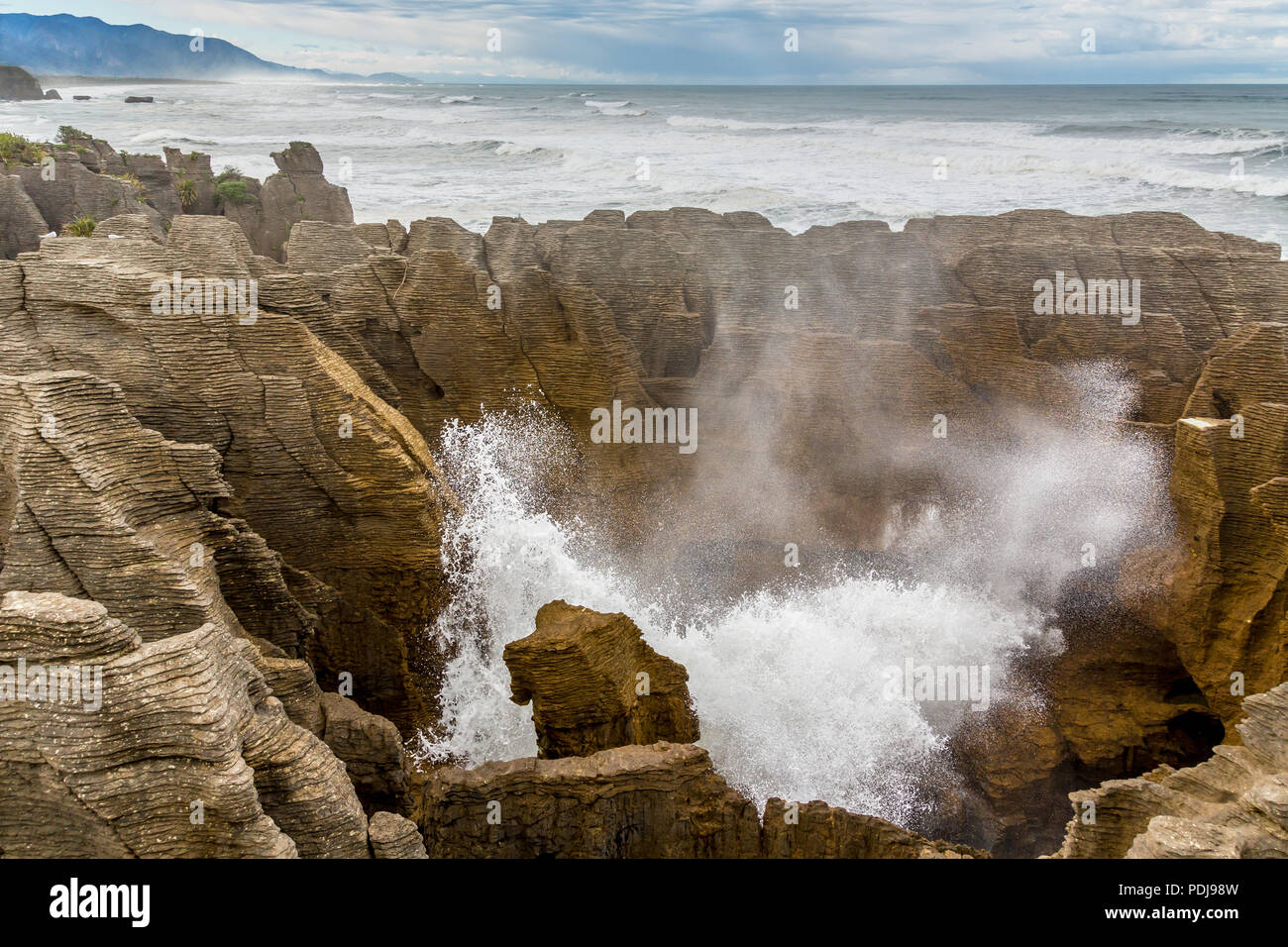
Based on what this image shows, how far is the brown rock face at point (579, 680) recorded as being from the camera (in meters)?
9.67

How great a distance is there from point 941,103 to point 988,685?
11954 centimetres

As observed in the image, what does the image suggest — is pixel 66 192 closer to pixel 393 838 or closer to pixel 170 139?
pixel 393 838

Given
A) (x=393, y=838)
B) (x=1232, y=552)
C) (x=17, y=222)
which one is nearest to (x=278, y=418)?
(x=393, y=838)

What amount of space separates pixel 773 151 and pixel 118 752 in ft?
249

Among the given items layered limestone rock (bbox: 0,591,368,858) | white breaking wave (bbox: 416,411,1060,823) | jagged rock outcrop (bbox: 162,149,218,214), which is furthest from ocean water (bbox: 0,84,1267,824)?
jagged rock outcrop (bbox: 162,149,218,214)

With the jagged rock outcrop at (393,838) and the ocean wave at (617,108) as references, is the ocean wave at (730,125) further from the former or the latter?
the jagged rock outcrop at (393,838)

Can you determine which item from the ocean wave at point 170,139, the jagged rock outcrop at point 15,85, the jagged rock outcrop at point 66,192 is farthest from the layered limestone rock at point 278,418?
the jagged rock outcrop at point 15,85

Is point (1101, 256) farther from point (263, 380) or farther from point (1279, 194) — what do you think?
point (1279, 194)

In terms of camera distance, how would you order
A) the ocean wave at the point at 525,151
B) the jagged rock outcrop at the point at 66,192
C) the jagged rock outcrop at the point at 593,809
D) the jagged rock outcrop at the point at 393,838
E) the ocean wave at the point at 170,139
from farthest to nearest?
the ocean wave at the point at 525,151 → the ocean wave at the point at 170,139 → the jagged rock outcrop at the point at 66,192 → the jagged rock outcrop at the point at 593,809 → the jagged rock outcrop at the point at 393,838

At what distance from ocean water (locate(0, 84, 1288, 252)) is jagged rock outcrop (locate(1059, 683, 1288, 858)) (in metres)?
28.4

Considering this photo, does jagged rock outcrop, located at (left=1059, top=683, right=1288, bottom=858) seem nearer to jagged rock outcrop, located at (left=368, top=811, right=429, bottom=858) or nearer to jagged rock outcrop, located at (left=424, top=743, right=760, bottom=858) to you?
jagged rock outcrop, located at (left=424, top=743, right=760, bottom=858)

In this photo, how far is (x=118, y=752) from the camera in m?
5.61

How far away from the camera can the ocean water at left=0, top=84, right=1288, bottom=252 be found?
47312mm

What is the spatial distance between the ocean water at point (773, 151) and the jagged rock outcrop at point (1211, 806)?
28403 millimetres
